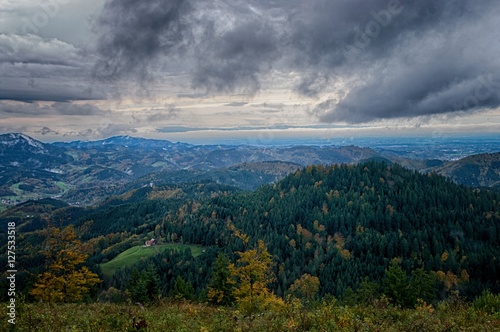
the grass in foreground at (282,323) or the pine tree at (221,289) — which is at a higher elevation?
the grass in foreground at (282,323)

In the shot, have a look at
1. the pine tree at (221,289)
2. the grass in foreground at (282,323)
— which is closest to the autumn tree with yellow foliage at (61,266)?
the pine tree at (221,289)

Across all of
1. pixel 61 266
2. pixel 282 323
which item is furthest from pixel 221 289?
A: pixel 282 323

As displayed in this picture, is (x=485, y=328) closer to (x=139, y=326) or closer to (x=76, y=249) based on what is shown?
(x=139, y=326)

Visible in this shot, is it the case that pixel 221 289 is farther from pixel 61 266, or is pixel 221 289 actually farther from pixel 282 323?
pixel 282 323

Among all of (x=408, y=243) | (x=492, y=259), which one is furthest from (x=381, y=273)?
(x=492, y=259)

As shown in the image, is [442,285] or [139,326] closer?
[139,326]

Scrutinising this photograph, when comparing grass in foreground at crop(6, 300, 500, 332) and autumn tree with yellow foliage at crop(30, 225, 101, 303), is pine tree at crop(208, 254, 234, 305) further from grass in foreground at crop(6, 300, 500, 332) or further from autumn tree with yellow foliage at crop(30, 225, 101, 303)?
grass in foreground at crop(6, 300, 500, 332)

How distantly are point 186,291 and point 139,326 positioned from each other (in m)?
52.9

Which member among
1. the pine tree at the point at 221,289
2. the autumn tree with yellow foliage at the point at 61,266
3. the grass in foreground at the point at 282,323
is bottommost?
the pine tree at the point at 221,289

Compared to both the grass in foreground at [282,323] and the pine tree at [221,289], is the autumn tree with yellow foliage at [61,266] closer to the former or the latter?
the pine tree at [221,289]

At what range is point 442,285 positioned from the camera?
A: 143750 millimetres

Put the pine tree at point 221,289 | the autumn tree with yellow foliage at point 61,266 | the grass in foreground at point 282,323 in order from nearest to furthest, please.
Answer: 1. the grass in foreground at point 282,323
2. the autumn tree with yellow foliage at point 61,266
3. the pine tree at point 221,289

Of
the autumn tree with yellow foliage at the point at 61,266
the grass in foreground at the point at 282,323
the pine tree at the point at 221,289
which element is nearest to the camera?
the grass in foreground at the point at 282,323

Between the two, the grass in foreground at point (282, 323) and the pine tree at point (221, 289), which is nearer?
the grass in foreground at point (282, 323)
